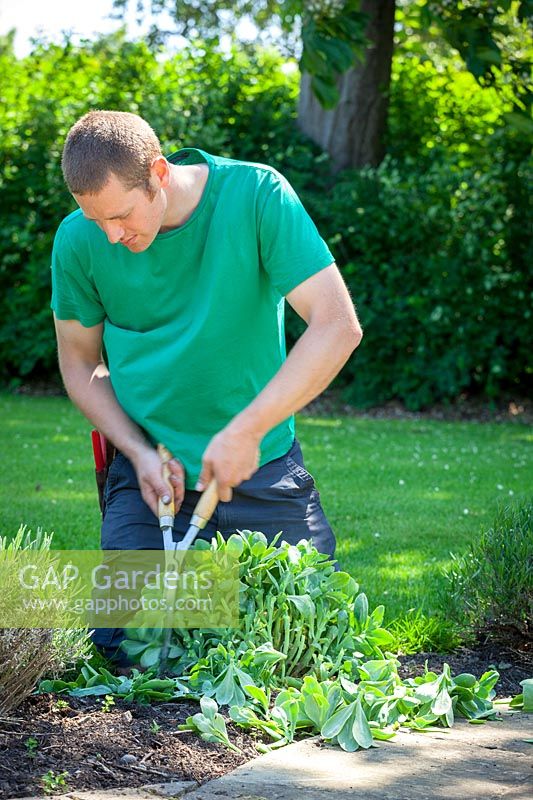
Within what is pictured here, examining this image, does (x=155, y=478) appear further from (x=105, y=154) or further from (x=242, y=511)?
(x=105, y=154)

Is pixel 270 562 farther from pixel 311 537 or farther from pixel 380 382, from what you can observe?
pixel 380 382

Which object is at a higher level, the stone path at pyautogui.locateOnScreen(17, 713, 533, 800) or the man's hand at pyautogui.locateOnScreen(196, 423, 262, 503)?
the man's hand at pyautogui.locateOnScreen(196, 423, 262, 503)

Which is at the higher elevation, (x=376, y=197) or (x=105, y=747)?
(x=376, y=197)

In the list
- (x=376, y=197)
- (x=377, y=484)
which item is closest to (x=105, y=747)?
(x=377, y=484)

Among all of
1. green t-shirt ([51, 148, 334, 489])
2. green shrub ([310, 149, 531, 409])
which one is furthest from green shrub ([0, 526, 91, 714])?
green shrub ([310, 149, 531, 409])

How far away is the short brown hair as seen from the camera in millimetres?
2850

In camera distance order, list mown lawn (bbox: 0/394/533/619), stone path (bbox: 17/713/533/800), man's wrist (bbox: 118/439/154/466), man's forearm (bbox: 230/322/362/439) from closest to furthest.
Answer: stone path (bbox: 17/713/533/800) < man's forearm (bbox: 230/322/362/439) < man's wrist (bbox: 118/439/154/466) < mown lawn (bbox: 0/394/533/619)

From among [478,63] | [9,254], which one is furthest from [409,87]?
[478,63]

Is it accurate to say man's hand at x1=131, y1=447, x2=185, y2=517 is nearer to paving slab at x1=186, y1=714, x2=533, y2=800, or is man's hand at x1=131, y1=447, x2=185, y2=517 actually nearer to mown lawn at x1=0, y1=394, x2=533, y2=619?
paving slab at x1=186, y1=714, x2=533, y2=800

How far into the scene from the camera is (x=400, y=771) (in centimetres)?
246

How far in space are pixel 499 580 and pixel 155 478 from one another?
1.13 m

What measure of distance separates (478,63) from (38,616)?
385 centimetres

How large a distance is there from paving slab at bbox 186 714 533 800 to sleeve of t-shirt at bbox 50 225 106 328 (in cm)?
159

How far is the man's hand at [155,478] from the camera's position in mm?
3223
